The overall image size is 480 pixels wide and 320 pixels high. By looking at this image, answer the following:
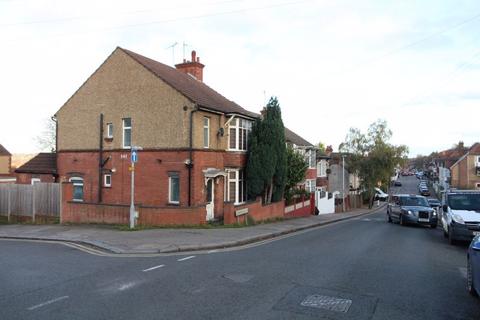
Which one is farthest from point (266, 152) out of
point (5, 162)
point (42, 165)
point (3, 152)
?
point (3, 152)

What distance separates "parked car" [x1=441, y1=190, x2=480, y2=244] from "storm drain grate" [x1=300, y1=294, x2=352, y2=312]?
312 inches

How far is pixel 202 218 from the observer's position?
60.1 feet

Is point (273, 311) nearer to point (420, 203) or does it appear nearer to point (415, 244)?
point (415, 244)

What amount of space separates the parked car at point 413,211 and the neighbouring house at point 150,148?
7235mm

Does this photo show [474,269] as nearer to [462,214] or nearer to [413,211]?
[462,214]

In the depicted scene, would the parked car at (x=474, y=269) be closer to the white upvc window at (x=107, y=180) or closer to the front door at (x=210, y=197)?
the front door at (x=210, y=197)

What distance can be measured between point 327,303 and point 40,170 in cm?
2259

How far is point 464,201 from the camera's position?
1623 centimetres

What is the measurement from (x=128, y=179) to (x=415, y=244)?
552 inches

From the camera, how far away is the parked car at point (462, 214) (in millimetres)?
14000

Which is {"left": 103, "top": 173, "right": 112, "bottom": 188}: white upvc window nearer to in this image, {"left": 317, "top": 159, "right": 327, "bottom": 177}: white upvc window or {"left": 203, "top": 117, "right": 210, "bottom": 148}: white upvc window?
{"left": 203, "top": 117, "right": 210, "bottom": 148}: white upvc window

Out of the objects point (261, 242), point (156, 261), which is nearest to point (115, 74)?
point (261, 242)

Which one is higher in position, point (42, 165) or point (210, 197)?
point (42, 165)

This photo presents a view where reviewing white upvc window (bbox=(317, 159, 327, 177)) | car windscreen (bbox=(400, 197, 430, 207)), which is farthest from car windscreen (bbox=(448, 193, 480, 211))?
white upvc window (bbox=(317, 159, 327, 177))
